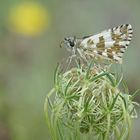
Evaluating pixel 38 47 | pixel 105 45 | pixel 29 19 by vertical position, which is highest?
pixel 29 19

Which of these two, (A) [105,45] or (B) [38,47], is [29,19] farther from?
(A) [105,45]

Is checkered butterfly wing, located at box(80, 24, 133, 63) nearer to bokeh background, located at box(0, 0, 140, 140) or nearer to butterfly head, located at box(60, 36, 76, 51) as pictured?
butterfly head, located at box(60, 36, 76, 51)

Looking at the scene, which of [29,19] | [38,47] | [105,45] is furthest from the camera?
[29,19]

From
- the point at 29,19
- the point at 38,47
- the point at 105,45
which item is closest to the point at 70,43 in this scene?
the point at 105,45

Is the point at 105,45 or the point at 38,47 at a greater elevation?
the point at 105,45

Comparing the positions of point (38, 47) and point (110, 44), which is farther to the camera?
point (38, 47)

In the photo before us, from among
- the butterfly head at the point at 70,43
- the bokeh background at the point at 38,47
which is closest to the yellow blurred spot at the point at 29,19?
the bokeh background at the point at 38,47

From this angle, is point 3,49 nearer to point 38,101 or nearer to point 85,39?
point 38,101

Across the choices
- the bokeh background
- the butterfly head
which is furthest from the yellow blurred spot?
the butterfly head
